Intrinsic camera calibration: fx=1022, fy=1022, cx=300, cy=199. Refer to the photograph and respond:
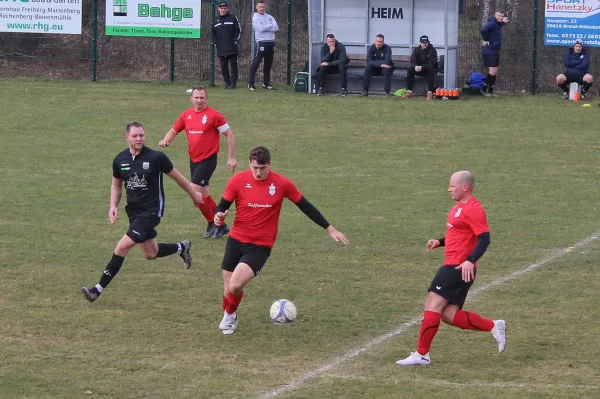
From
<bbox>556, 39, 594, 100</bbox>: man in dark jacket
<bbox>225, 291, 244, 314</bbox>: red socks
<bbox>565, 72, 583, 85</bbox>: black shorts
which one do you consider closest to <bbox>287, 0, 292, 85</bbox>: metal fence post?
<bbox>556, 39, 594, 100</bbox>: man in dark jacket

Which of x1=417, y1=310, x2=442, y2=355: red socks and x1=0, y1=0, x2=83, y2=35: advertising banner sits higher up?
x1=0, y1=0, x2=83, y2=35: advertising banner

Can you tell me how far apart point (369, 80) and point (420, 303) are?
1663 cm

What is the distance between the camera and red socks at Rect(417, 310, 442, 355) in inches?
334

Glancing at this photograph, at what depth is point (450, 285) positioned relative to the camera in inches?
337

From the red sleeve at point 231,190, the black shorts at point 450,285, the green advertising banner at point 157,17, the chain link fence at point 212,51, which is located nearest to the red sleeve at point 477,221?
the black shorts at point 450,285

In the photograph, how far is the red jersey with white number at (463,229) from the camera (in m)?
8.45

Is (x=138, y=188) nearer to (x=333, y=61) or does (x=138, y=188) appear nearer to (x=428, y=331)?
(x=428, y=331)

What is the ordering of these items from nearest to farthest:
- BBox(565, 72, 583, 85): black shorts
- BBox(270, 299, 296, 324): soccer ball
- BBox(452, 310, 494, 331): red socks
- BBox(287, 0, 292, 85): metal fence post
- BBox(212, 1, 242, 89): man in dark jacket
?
BBox(452, 310, 494, 331): red socks
BBox(270, 299, 296, 324): soccer ball
BBox(565, 72, 583, 85): black shorts
BBox(212, 1, 242, 89): man in dark jacket
BBox(287, 0, 292, 85): metal fence post

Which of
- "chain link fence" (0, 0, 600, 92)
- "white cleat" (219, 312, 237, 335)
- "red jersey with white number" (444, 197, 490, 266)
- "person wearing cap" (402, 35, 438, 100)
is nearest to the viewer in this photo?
"red jersey with white number" (444, 197, 490, 266)

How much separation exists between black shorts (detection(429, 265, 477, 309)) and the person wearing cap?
17488 millimetres

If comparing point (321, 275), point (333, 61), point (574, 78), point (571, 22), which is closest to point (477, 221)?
point (321, 275)

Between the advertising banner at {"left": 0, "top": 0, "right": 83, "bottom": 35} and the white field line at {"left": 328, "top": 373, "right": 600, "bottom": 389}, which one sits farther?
the advertising banner at {"left": 0, "top": 0, "right": 83, "bottom": 35}

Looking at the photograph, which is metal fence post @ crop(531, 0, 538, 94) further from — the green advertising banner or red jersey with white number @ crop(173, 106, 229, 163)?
red jersey with white number @ crop(173, 106, 229, 163)

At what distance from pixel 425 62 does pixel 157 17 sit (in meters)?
7.58
